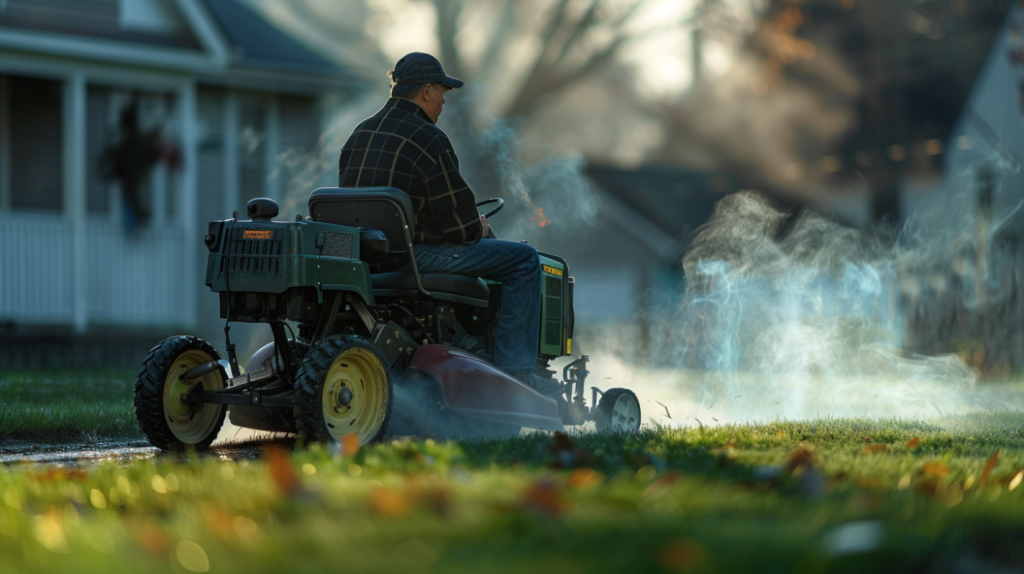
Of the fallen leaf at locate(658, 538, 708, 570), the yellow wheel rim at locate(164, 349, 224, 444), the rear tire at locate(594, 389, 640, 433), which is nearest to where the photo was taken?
the fallen leaf at locate(658, 538, 708, 570)

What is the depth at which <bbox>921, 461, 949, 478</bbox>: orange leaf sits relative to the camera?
150 inches

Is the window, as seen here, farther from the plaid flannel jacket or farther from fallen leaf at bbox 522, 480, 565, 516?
fallen leaf at bbox 522, 480, 565, 516

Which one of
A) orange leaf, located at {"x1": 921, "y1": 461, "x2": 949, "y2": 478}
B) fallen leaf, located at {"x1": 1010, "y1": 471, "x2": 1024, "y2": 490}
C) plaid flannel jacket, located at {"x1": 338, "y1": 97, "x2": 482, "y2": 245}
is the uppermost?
plaid flannel jacket, located at {"x1": 338, "y1": 97, "x2": 482, "y2": 245}

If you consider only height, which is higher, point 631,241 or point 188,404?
point 631,241

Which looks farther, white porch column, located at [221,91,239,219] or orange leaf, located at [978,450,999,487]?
white porch column, located at [221,91,239,219]

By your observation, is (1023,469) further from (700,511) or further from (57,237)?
(57,237)

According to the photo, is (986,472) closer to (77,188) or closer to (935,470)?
(935,470)

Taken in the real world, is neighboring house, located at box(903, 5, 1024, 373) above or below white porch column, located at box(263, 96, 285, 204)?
below

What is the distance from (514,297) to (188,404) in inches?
69.8

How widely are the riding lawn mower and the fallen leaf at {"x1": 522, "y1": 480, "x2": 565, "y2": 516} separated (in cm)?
209

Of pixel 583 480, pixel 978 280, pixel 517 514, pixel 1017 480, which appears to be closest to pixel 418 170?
pixel 583 480

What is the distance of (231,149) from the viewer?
1603 centimetres

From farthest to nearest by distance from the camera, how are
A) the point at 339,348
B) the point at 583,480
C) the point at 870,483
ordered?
the point at 339,348
the point at 870,483
the point at 583,480

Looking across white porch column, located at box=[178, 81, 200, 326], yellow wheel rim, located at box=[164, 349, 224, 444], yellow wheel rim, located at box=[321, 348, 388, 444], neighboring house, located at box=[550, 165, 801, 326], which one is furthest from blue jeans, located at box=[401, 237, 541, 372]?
neighboring house, located at box=[550, 165, 801, 326]
